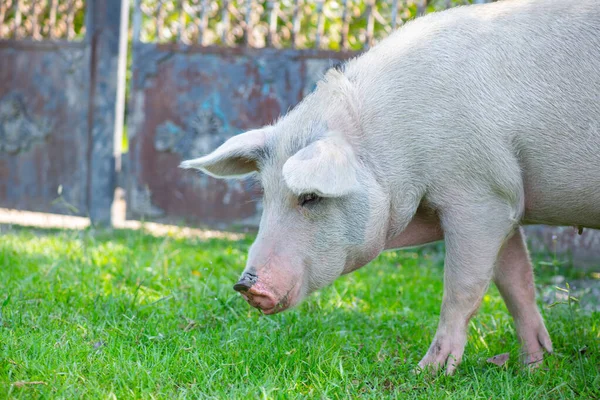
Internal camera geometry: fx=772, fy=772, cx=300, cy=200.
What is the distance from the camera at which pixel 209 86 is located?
7.48 m

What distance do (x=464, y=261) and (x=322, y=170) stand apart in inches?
31.6

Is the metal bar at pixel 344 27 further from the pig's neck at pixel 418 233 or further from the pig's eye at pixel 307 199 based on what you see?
the pig's eye at pixel 307 199

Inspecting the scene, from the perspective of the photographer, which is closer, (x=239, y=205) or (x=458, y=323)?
(x=458, y=323)

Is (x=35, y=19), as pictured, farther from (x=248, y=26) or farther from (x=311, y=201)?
(x=311, y=201)

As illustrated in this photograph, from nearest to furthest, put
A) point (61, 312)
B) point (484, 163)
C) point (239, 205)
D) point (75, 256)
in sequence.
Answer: point (484, 163) < point (61, 312) < point (75, 256) < point (239, 205)

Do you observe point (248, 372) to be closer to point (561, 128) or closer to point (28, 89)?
point (561, 128)

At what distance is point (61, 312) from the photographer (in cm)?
386

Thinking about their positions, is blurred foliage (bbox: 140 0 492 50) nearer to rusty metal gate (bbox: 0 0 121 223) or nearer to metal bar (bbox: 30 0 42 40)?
rusty metal gate (bbox: 0 0 121 223)

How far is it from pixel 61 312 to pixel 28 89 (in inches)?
183

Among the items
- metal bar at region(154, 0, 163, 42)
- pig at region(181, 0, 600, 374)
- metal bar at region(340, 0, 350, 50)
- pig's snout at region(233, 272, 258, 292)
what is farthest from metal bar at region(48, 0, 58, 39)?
pig's snout at region(233, 272, 258, 292)

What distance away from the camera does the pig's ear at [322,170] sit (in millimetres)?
3102

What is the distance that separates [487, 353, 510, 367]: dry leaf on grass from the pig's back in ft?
2.24

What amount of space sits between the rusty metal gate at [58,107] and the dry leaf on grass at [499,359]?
4.96 metres

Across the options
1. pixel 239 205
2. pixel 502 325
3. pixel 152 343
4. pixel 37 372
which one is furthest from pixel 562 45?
pixel 239 205
